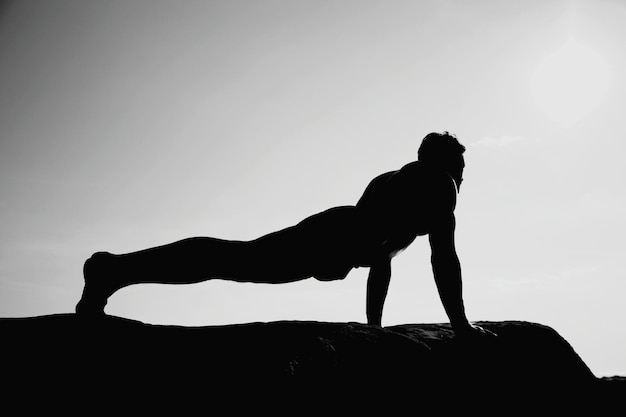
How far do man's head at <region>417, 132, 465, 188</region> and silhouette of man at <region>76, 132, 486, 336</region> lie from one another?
0.44ft

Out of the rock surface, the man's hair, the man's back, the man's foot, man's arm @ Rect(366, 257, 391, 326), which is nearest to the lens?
the rock surface

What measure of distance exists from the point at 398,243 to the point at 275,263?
110cm

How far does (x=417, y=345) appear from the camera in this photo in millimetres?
3135

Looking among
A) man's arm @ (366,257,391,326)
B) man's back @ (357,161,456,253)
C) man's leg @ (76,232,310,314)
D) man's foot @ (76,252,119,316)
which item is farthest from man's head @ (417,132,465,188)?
man's foot @ (76,252,119,316)

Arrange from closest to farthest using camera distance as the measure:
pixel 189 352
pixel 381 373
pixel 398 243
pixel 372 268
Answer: pixel 189 352
pixel 381 373
pixel 398 243
pixel 372 268

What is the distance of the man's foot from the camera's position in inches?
130

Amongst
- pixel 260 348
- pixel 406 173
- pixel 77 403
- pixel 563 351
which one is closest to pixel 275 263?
pixel 260 348

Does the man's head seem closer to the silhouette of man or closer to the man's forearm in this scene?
the silhouette of man

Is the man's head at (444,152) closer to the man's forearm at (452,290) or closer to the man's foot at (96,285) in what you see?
the man's forearm at (452,290)

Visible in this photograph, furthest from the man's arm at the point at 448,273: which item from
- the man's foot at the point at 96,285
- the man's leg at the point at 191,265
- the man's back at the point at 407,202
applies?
the man's foot at the point at 96,285

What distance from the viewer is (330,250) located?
3648mm

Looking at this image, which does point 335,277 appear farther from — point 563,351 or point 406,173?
point 563,351

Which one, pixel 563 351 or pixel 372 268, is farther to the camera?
pixel 372 268

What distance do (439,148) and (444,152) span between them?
6cm
